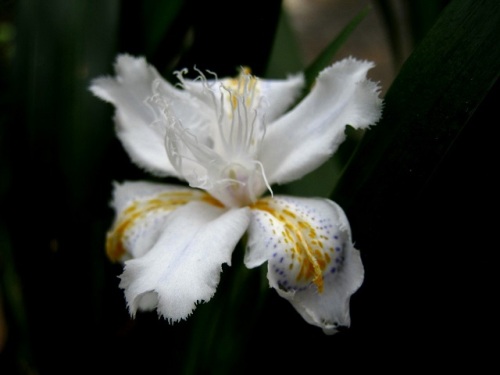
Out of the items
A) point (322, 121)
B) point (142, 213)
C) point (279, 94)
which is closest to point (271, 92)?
point (279, 94)

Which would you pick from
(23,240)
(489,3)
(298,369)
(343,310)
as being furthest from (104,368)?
(489,3)

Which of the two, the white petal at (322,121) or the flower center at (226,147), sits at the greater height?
the white petal at (322,121)

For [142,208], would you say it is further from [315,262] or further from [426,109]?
[426,109]

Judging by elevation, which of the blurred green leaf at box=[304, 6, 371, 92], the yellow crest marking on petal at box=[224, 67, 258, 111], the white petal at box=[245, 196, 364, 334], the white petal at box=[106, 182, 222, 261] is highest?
the blurred green leaf at box=[304, 6, 371, 92]

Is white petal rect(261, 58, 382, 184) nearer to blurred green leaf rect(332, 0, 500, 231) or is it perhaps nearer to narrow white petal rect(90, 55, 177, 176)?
blurred green leaf rect(332, 0, 500, 231)

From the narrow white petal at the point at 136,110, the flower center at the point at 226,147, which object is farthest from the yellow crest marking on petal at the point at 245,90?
the narrow white petal at the point at 136,110

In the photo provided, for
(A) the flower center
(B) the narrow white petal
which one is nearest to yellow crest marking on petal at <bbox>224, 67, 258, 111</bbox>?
(A) the flower center

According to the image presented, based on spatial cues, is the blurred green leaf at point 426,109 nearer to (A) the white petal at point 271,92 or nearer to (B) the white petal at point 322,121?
(B) the white petal at point 322,121
